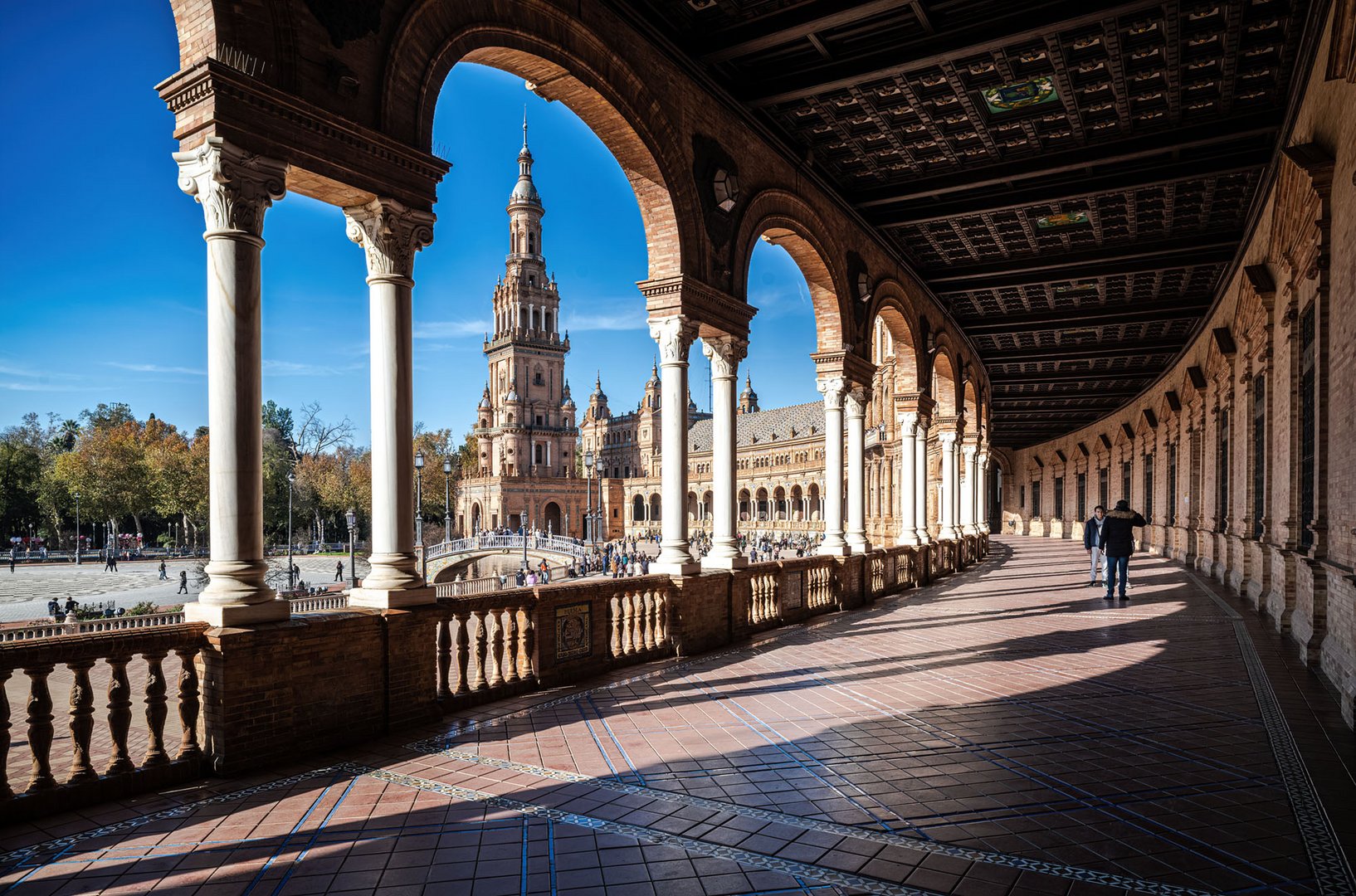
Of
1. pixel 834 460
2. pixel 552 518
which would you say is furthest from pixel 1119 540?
pixel 552 518

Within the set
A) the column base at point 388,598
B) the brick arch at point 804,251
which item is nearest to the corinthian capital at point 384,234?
the column base at point 388,598

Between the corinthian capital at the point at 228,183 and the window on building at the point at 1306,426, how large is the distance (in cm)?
1083

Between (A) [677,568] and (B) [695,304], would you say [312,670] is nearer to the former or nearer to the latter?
(A) [677,568]

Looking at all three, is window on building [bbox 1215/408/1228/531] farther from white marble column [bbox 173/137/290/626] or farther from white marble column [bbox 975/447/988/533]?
white marble column [bbox 173/137/290/626]

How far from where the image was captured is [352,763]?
5.33m

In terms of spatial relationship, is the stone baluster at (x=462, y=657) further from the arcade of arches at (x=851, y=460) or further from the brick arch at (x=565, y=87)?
the brick arch at (x=565, y=87)

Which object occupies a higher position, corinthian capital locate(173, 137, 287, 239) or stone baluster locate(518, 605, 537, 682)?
corinthian capital locate(173, 137, 287, 239)

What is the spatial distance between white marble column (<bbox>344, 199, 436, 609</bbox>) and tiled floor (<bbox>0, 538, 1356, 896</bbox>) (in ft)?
4.40

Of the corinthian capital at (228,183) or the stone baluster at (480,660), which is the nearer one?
the corinthian capital at (228,183)

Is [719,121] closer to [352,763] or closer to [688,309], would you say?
[688,309]

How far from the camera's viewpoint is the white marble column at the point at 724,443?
1084 centimetres

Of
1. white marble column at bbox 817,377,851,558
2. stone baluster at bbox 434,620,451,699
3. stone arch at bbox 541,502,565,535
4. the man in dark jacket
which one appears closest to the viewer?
stone baluster at bbox 434,620,451,699

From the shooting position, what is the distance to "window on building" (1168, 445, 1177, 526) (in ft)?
85.6

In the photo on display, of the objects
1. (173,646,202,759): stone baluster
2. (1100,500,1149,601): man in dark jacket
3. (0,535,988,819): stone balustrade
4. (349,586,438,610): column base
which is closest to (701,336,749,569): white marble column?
(0,535,988,819): stone balustrade
